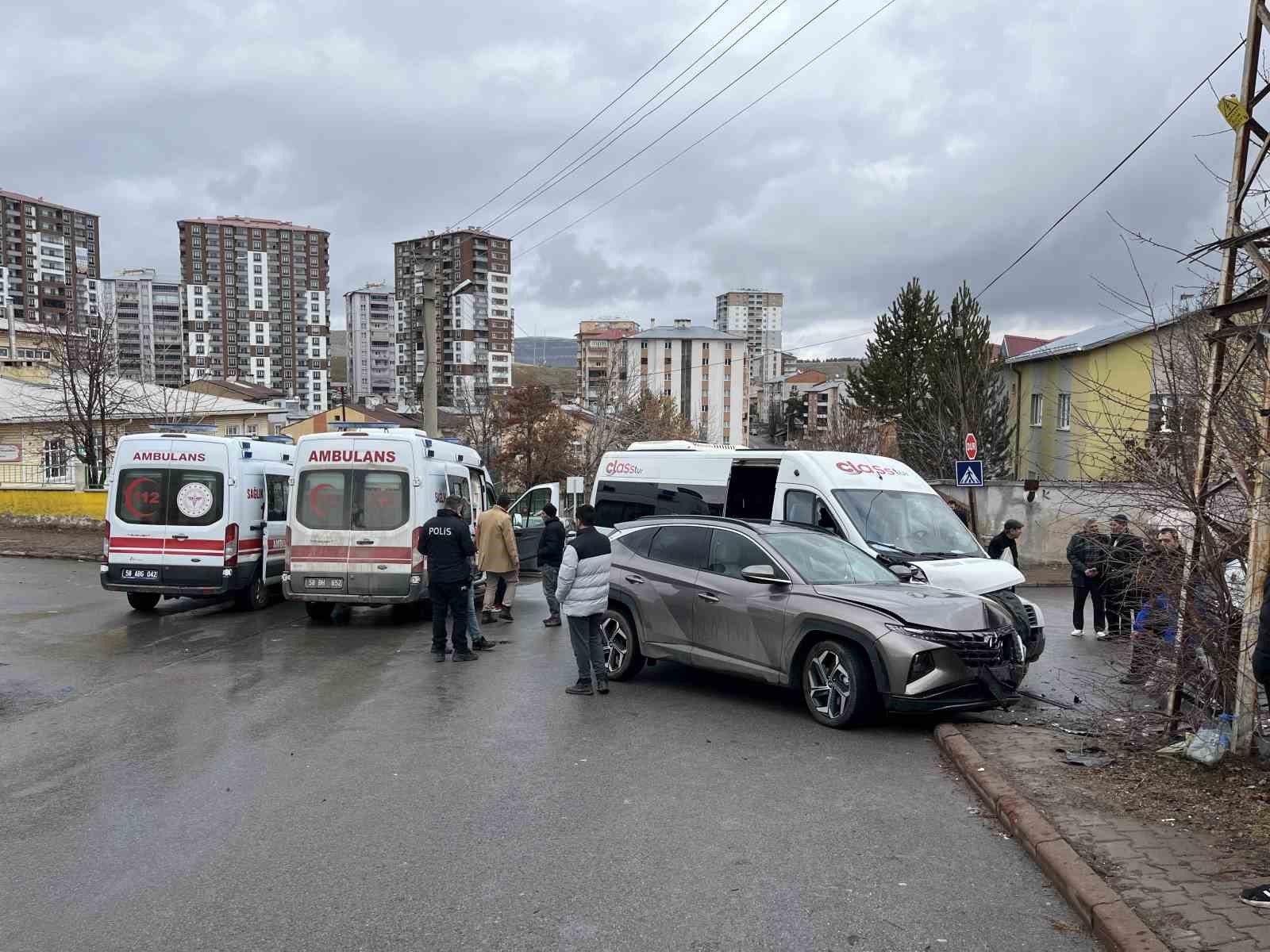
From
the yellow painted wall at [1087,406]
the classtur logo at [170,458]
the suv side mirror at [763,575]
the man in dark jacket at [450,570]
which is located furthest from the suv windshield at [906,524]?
the classtur logo at [170,458]

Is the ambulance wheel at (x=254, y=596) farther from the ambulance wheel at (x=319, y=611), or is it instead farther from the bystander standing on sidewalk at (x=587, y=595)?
the bystander standing on sidewalk at (x=587, y=595)

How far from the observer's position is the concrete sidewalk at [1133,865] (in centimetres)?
421

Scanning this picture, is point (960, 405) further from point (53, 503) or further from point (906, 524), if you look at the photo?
point (53, 503)

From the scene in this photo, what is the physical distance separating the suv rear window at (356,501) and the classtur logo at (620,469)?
3.31m

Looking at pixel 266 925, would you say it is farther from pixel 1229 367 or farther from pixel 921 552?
pixel 921 552

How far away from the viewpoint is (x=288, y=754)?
7.43 metres

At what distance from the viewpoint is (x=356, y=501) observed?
1424 centimetres

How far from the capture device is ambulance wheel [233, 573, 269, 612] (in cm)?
1647

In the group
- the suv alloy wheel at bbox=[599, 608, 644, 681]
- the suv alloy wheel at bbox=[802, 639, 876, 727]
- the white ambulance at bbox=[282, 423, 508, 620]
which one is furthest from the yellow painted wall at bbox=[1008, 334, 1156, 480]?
the white ambulance at bbox=[282, 423, 508, 620]

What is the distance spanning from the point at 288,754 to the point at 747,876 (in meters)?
3.90

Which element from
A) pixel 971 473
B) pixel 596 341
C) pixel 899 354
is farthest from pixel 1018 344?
pixel 596 341

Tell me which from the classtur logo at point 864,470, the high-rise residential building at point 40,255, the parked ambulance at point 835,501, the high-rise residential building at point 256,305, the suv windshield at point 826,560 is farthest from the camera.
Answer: the high-rise residential building at point 256,305

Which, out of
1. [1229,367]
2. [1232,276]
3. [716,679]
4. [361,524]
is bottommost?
[716,679]

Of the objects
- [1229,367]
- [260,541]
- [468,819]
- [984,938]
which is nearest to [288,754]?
[468,819]
